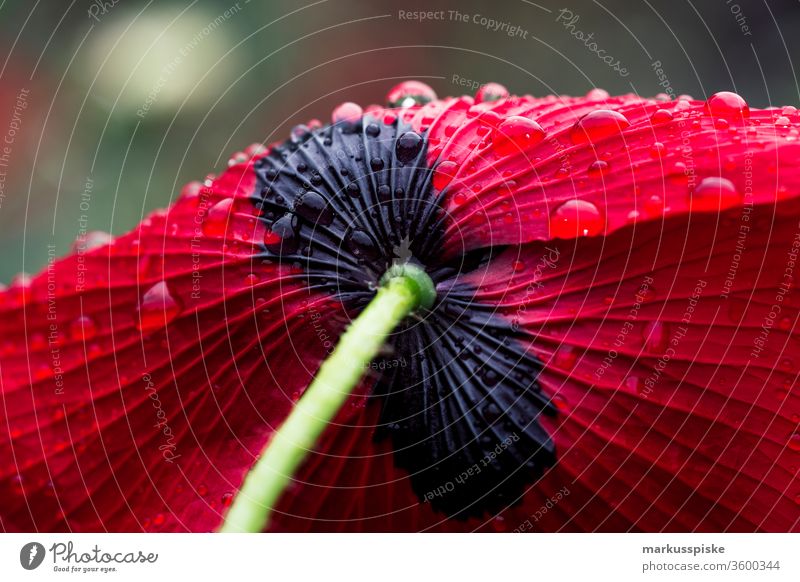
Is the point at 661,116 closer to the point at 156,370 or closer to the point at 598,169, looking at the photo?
the point at 598,169

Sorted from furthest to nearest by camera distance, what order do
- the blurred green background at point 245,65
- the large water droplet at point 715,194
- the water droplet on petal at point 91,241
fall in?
the blurred green background at point 245,65 < the water droplet on petal at point 91,241 < the large water droplet at point 715,194

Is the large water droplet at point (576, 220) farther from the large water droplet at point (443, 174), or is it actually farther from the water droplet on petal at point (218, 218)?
the water droplet on petal at point (218, 218)

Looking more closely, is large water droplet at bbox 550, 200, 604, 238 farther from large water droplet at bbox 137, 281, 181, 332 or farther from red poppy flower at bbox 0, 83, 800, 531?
large water droplet at bbox 137, 281, 181, 332

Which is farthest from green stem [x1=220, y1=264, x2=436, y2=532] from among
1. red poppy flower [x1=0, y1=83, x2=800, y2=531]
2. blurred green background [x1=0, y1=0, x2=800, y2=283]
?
blurred green background [x1=0, y1=0, x2=800, y2=283]

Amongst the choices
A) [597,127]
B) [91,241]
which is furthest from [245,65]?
[597,127]

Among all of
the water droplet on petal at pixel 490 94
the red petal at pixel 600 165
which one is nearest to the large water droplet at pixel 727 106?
the red petal at pixel 600 165

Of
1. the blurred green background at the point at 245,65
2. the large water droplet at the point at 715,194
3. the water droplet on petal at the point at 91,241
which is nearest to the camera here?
the large water droplet at the point at 715,194
